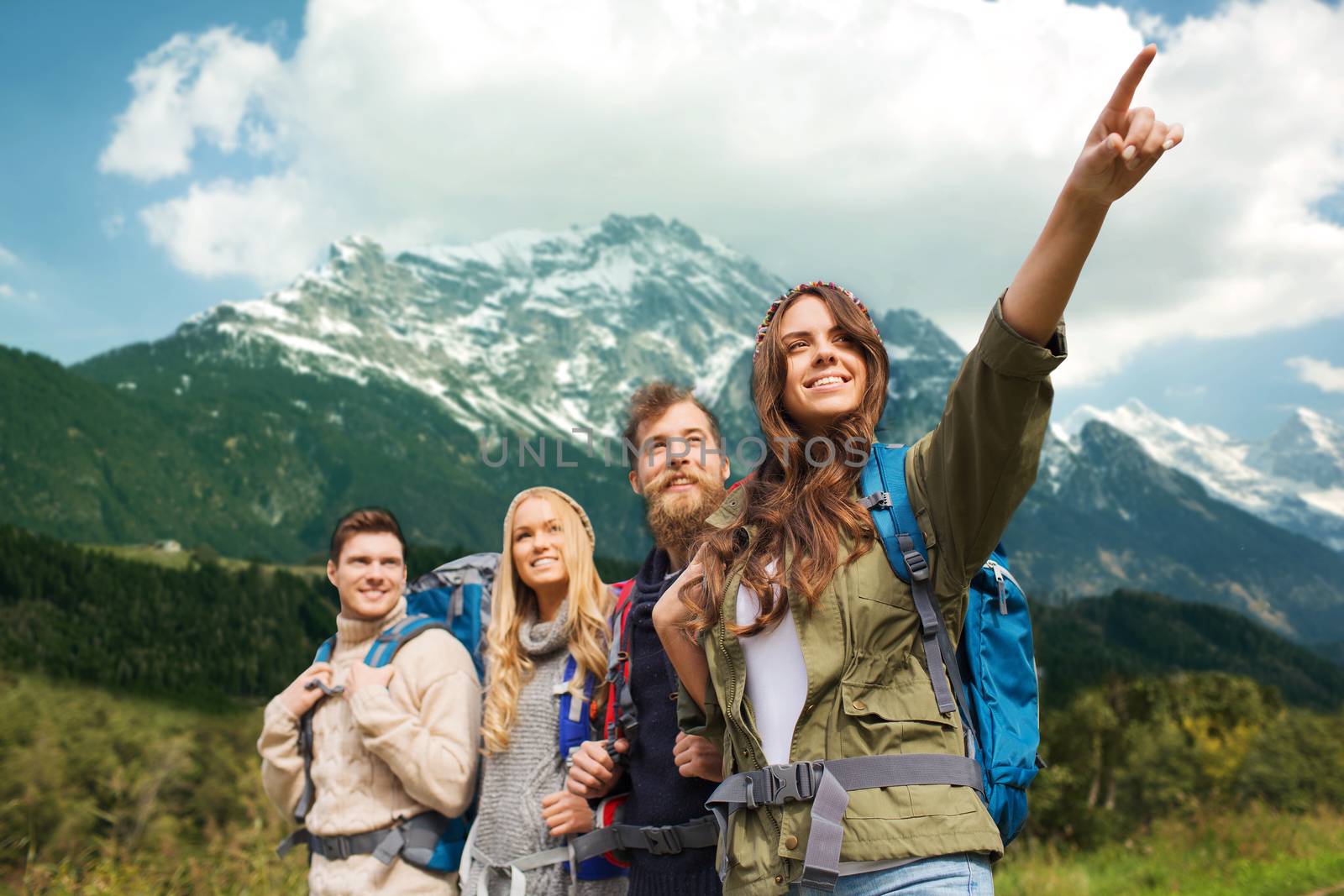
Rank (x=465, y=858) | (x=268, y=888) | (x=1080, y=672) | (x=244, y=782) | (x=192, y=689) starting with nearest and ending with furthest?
1. (x=465, y=858)
2. (x=268, y=888)
3. (x=244, y=782)
4. (x=192, y=689)
5. (x=1080, y=672)

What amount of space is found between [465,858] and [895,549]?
114 inches

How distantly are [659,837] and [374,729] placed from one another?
148 cm

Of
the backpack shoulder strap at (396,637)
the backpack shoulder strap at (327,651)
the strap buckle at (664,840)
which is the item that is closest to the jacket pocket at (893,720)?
the strap buckle at (664,840)

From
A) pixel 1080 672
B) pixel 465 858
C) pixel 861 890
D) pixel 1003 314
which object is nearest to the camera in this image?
pixel 1003 314

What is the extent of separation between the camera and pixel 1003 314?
2.11m

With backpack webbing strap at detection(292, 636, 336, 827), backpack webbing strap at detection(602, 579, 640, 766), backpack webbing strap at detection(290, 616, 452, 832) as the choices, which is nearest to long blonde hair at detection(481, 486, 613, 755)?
backpack webbing strap at detection(602, 579, 640, 766)

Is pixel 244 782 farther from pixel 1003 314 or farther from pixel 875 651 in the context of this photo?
pixel 1003 314

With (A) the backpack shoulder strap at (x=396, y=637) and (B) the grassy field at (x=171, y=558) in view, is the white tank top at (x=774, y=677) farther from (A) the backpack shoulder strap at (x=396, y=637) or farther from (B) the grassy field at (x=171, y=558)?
(B) the grassy field at (x=171, y=558)

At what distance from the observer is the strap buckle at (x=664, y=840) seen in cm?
369

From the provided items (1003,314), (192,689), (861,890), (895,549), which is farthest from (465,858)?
(192,689)

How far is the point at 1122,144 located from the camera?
1994 mm

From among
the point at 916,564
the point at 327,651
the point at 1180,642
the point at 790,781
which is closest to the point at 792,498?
the point at 916,564

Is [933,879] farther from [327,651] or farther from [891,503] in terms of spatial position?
[327,651]

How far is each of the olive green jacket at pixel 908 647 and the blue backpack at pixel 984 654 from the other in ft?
0.13
